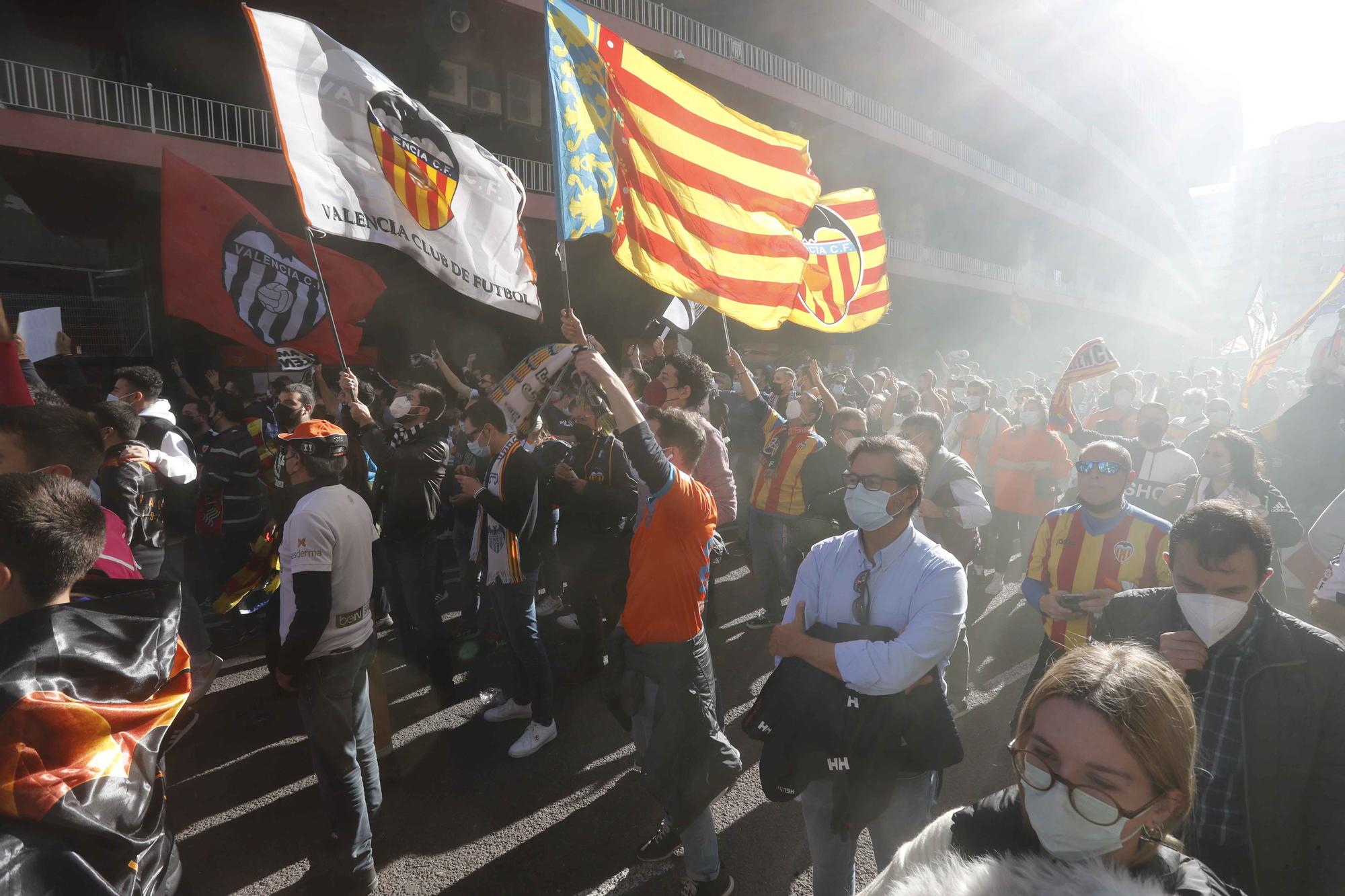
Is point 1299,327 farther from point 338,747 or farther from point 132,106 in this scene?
point 132,106

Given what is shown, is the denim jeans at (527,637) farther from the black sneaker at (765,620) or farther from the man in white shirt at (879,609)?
the black sneaker at (765,620)

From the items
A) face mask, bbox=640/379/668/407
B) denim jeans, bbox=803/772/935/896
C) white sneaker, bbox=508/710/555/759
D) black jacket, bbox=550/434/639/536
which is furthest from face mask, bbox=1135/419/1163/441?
white sneaker, bbox=508/710/555/759

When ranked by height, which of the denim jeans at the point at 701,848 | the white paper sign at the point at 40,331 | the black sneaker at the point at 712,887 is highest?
the white paper sign at the point at 40,331

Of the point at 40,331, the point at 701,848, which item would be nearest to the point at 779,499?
the point at 701,848

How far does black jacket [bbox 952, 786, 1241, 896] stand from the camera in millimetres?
1231

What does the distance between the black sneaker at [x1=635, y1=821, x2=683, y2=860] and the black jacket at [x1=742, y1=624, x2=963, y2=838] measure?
1.28m

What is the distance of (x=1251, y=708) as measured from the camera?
205cm

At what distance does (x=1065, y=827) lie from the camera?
52.6 inches

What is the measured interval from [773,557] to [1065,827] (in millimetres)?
4975

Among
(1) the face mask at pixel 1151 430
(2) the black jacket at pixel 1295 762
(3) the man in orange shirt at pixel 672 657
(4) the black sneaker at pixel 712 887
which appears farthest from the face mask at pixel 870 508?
(1) the face mask at pixel 1151 430

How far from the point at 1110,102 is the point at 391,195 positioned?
44.4 metres

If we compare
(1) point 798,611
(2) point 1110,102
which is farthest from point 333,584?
(2) point 1110,102

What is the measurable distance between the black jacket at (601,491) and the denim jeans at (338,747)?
191 centimetres

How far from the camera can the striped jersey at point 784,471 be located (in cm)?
600
